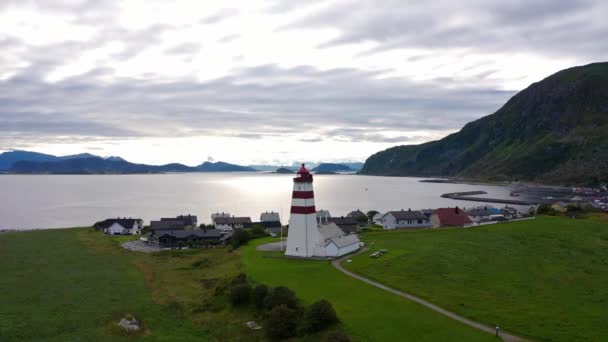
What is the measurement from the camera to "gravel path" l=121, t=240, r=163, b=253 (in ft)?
200

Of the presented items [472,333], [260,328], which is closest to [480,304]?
[472,333]

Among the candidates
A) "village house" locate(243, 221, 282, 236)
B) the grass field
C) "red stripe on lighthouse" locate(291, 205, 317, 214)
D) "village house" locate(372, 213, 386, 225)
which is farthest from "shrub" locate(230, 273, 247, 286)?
"village house" locate(372, 213, 386, 225)

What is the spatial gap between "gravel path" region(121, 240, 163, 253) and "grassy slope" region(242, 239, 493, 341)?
952 inches

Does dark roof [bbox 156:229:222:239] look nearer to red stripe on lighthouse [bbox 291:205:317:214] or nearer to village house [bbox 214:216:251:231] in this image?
village house [bbox 214:216:251:231]

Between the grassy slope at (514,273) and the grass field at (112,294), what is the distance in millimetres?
13269

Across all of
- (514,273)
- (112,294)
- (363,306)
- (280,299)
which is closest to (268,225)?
(112,294)

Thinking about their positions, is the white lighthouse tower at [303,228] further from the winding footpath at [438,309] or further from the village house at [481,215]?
the village house at [481,215]

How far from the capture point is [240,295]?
1257 inches

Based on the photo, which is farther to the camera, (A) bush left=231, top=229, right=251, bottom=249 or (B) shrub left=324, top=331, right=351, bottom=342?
(A) bush left=231, top=229, right=251, bottom=249

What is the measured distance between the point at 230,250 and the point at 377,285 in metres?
26.4

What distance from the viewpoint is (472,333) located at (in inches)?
945

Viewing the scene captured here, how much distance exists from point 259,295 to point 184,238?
37806 millimetres

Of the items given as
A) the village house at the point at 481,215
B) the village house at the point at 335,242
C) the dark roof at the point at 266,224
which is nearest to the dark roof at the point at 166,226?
the dark roof at the point at 266,224

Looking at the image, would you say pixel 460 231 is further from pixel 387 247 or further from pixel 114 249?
pixel 114 249
